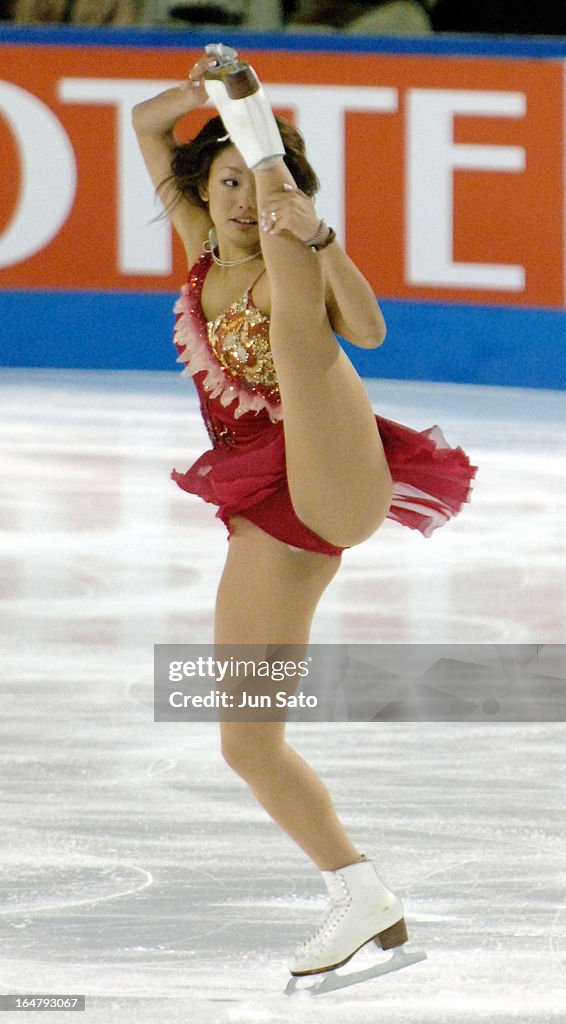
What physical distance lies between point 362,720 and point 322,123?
4.66 m

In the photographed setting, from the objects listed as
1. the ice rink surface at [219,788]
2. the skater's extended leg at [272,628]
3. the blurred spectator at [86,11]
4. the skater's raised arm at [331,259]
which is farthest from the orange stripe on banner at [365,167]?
the skater's raised arm at [331,259]

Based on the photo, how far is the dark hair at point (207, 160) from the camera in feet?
9.37

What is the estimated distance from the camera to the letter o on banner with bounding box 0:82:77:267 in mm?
8742

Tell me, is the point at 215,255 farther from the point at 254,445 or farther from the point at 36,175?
the point at 36,175

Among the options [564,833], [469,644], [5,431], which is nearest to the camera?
[564,833]

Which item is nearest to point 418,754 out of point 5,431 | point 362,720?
point 362,720

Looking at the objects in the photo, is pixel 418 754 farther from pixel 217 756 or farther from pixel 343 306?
pixel 343 306

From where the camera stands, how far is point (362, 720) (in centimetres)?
432

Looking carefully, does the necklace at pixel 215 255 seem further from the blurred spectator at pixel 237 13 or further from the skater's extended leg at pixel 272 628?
the blurred spectator at pixel 237 13

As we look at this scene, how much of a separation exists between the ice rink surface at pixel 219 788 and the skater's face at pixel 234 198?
1128mm

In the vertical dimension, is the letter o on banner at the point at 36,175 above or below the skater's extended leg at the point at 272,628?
above

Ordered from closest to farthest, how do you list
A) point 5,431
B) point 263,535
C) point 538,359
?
point 263,535 < point 5,431 < point 538,359

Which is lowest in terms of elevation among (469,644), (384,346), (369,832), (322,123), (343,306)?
(369,832)

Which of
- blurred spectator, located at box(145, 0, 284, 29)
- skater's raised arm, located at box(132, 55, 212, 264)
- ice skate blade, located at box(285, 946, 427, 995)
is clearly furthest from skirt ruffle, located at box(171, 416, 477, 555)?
blurred spectator, located at box(145, 0, 284, 29)
